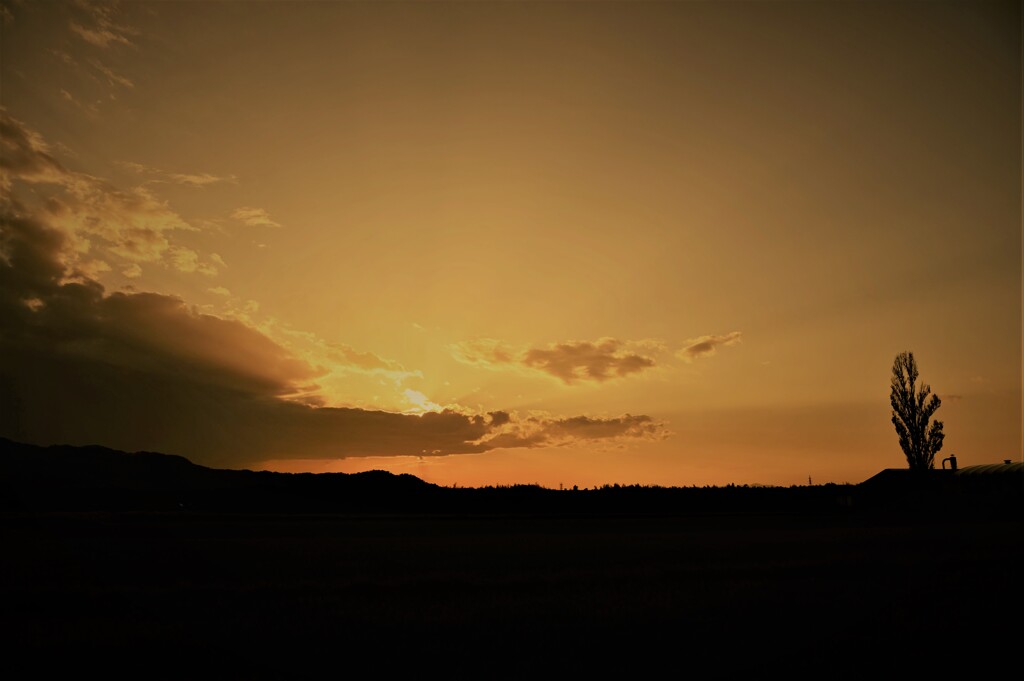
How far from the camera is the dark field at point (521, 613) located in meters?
12.3

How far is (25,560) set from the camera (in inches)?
1173

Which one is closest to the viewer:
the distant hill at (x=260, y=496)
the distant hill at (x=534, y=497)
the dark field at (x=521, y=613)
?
the dark field at (x=521, y=613)

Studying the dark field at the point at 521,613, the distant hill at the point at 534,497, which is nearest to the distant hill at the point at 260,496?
the distant hill at the point at 534,497

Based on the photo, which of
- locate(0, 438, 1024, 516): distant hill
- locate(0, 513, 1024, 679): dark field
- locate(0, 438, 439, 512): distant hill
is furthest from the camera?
locate(0, 438, 439, 512): distant hill

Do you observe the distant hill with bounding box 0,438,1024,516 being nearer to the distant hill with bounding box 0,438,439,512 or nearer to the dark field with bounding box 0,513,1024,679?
the distant hill with bounding box 0,438,439,512

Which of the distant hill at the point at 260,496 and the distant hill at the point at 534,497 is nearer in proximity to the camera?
the distant hill at the point at 534,497

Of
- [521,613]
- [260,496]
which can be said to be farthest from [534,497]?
[521,613]

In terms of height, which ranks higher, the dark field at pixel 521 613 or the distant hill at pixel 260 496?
the dark field at pixel 521 613

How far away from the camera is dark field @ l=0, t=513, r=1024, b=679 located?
40.5ft

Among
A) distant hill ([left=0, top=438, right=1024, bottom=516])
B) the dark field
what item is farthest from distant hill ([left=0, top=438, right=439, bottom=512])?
the dark field

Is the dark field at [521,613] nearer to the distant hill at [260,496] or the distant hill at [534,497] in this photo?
the distant hill at [534,497]

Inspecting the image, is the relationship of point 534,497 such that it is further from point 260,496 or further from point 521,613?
point 521,613

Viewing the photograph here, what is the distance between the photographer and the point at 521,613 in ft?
56.1

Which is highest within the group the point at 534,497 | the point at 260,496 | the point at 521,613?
the point at 521,613
